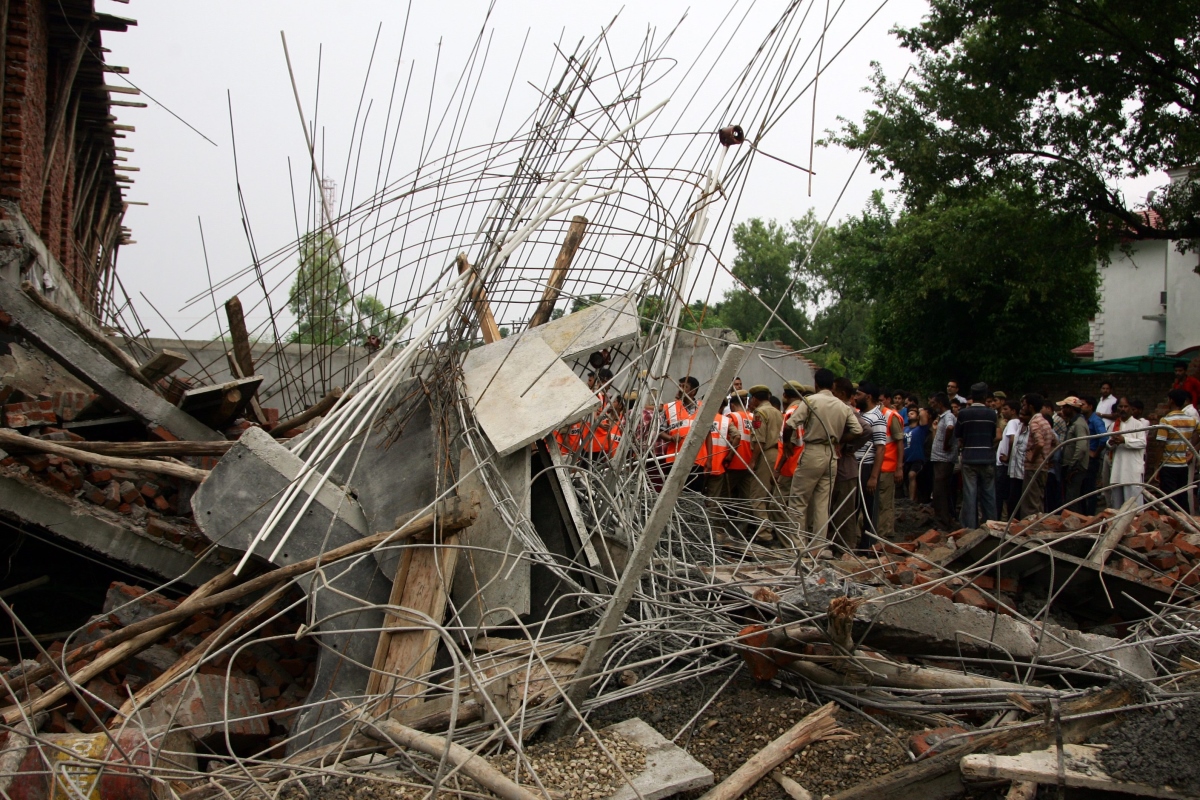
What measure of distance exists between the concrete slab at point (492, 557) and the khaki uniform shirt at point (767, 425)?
3940mm

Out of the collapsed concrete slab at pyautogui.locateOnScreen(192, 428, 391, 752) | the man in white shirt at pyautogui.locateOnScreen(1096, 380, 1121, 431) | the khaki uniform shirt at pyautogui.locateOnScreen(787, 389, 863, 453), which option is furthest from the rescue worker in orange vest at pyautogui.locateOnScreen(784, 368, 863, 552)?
the collapsed concrete slab at pyautogui.locateOnScreen(192, 428, 391, 752)

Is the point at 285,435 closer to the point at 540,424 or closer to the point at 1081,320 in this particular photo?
the point at 540,424

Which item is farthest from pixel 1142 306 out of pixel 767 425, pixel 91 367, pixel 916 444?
pixel 91 367

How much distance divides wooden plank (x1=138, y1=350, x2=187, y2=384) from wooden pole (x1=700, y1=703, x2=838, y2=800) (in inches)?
142

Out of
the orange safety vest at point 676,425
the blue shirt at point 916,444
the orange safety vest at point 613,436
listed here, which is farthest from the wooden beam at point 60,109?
the blue shirt at point 916,444

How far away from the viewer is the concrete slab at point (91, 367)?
4383mm

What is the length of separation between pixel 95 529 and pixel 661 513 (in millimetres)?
3077

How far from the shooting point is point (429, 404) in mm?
4000

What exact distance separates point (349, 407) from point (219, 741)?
185cm

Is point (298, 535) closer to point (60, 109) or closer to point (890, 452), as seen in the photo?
point (890, 452)

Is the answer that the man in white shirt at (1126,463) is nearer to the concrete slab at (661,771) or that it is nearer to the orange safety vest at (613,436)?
the orange safety vest at (613,436)

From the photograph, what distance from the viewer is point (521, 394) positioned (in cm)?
390

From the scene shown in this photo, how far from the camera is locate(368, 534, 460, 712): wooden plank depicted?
10.6 feet

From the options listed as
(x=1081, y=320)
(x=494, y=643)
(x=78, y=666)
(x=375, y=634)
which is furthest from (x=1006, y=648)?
(x=1081, y=320)
